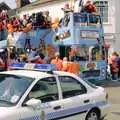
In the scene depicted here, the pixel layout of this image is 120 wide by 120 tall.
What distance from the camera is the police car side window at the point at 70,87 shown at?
32.3 feet

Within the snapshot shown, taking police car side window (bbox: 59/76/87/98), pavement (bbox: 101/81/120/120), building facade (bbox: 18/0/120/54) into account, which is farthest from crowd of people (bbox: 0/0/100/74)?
building facade (bbox: 18/0/120/54)

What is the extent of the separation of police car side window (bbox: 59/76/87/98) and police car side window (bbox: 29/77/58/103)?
0.25m

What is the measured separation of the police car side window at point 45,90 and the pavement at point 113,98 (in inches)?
132

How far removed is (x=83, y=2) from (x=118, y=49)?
1450 centimetres

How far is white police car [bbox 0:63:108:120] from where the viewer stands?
873 cm

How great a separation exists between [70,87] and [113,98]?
7.55m

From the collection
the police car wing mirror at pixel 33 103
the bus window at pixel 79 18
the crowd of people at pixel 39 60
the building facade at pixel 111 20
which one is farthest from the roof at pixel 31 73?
the building facade at pixel 111 20

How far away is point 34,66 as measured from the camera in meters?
10.5

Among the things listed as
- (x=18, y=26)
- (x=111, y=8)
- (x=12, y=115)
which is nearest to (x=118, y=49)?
(x=111, y=8)

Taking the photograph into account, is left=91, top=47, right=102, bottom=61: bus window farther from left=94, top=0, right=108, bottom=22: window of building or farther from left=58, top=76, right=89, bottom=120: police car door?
left=94, top=0, right=108, bottom=22: window of building

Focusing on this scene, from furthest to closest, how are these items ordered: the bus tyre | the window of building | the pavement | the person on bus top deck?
the window of building, the person on bus top deck, the pavement, the bus tyre

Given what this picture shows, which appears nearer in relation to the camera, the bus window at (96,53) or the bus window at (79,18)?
the bus window at (79,18)

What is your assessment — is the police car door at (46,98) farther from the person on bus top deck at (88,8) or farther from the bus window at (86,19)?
the person on bus top deck at (88,8)

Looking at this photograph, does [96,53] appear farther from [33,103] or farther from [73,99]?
[33,103]
